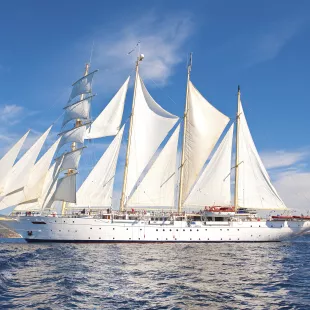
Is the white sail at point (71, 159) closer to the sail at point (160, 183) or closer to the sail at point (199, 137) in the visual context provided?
the sail at point (160, 183)

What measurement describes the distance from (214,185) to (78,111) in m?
21.5

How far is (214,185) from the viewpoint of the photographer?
4834cm

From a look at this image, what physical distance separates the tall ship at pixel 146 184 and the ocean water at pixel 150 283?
15663 millimetres

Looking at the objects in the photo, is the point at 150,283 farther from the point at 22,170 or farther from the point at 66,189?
the point at 22,170

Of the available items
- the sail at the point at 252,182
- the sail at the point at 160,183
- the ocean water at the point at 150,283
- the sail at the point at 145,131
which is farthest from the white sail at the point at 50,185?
the sail at the point at 252,182

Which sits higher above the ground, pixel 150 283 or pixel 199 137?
pixel 199 137

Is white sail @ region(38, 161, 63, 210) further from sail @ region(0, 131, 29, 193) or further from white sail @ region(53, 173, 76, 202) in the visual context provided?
sail @ region(0, 131, 29, 193)

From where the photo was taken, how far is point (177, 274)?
814 inches

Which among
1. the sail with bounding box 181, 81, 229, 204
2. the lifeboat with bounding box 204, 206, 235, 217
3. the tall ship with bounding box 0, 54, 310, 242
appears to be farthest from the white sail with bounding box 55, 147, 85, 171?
the lifeboat with bounding box 204, 206, 235, 217

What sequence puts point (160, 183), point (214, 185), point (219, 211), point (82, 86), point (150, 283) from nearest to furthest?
1. point (150, 283)
2. point (219, 211)
3. point (160, 183)
4. point (214, 185)
5. point (82, 86)

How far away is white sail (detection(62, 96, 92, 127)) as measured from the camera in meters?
50.0

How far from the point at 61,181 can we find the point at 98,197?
512 centimetres

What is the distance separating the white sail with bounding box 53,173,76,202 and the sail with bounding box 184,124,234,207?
15.1 meters

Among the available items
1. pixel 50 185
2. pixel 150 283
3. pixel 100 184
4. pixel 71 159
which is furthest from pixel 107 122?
pixel 150 283
